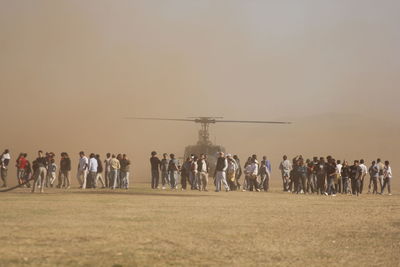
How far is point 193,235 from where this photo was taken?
13.0m

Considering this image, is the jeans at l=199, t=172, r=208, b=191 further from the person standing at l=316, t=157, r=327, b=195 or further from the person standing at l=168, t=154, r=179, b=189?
the person standing at l=316, t=157, r=327, b=195

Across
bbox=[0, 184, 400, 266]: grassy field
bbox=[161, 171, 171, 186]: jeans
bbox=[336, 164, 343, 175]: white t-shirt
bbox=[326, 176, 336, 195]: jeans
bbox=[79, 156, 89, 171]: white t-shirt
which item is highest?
bbox=[79, 156, 89, 171]: white t-shirt

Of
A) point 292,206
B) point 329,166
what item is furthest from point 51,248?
point 329,166

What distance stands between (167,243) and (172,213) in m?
5.60

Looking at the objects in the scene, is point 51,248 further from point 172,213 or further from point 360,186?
point 360,186

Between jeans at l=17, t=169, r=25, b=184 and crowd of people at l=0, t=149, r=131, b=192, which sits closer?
crowd of people at l=0, t=149, r=131, b=192

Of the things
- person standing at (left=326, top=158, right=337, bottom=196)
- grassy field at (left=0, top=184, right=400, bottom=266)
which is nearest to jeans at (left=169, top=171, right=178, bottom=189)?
person standing at (left=326, top=158, right=337, bottom=196)

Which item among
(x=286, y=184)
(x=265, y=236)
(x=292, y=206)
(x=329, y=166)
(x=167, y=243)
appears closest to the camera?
(x=167, y=243)

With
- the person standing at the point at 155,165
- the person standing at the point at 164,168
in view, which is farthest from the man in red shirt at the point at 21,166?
the person standing at the point at 164,168

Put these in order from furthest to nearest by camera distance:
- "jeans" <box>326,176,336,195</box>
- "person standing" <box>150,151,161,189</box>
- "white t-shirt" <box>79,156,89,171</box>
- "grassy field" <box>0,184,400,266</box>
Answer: "person standing" <box>150,151,161,189</box> < "white t-shirt" <box>79,156,89,171</box> < "jeans" <box>326,176,336,195</box> < "grassy field" <box>0,184,400,266</box>

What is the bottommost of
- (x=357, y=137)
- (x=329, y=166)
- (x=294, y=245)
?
(x=294, y=245)

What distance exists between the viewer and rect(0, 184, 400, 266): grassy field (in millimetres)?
10516

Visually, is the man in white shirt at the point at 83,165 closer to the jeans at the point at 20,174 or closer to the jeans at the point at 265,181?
the jeans at the point at 20,174

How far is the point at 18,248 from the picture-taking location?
11.0 meters
